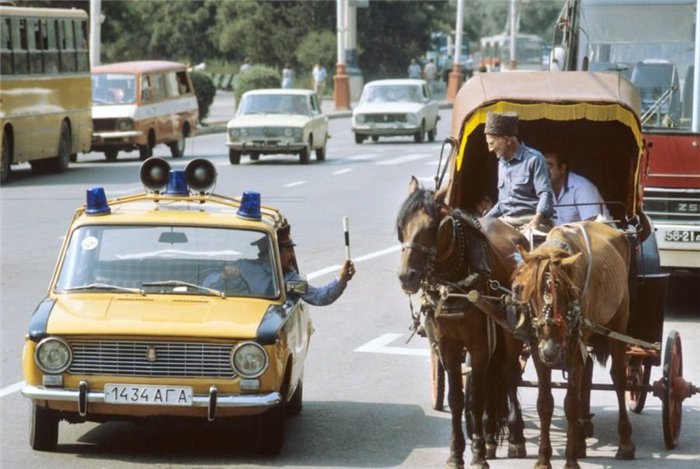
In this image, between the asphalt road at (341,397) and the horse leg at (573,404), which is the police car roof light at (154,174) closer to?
the asphalt road at (341,397)

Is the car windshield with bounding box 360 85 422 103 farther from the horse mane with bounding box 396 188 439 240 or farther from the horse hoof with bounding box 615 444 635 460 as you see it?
the horse mane with bounding box 396 188 439 240

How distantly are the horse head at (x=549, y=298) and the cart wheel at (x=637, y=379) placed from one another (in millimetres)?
1748

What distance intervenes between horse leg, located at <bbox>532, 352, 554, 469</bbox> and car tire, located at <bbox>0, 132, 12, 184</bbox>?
2322 centimetres

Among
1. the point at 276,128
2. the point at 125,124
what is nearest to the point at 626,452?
the point at 276,128

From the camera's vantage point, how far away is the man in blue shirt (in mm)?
10133

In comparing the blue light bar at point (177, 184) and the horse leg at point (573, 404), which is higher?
the blue light bar at point (177, 184)

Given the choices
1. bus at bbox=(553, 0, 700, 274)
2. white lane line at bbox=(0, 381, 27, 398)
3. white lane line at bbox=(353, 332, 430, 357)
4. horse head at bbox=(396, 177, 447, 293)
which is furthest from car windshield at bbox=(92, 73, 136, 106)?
horse head at bbox=(396, 177, 447, 293)

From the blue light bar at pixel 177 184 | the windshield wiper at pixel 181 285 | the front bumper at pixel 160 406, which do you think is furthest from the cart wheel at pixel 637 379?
the blue light bar at pixel 177 184

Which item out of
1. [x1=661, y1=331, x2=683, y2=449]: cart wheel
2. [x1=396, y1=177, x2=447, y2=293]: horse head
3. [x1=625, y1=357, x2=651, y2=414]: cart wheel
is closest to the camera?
[x1=396, y1=177, x2=447, y2=293]: horse head

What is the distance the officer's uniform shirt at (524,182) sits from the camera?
33.3 feet

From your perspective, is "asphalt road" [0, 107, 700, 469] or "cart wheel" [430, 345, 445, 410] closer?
"asphalt road" [0, 107, 700, 469]

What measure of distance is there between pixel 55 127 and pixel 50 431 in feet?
81.0

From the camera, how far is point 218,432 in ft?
33.8

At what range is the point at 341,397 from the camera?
11.6m
